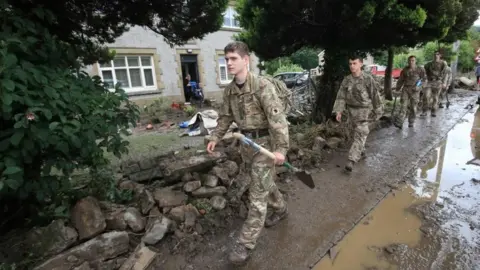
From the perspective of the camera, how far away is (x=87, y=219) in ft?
8.42

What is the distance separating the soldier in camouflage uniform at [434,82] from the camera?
846 cm

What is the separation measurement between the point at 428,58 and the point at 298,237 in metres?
31.1

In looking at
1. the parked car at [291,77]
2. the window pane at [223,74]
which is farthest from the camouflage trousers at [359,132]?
the parked car at [291,77]

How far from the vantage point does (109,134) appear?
2.32 m

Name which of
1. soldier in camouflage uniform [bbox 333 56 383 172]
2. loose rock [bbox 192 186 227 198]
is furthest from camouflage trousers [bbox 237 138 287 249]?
soldier in camouflage uniform [bbox 333 56 383 172]

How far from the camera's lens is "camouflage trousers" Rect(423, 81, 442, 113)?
8.60m

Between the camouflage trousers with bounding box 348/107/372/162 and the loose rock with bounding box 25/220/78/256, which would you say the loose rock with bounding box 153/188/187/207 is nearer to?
the loose rock with bounding box 25/220/78/256

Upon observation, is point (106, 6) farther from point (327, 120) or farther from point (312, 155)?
point (327, 120)

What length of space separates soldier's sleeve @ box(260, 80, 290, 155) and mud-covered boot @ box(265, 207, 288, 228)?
105 centimetres

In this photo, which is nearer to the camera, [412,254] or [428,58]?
[412,254]

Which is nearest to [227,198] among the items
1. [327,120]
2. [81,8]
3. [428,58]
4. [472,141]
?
[81,8]

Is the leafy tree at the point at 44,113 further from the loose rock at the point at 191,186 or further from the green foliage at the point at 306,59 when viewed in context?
the green foliage at the point at 306,59

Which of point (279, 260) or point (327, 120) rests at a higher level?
point (327, 120)

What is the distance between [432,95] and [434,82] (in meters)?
0.52
